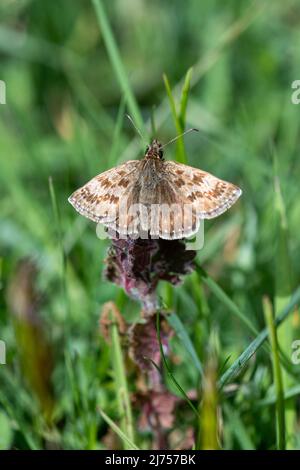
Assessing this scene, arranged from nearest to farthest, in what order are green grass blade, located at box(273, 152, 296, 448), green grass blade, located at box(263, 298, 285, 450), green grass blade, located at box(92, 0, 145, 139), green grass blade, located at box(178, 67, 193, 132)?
green grass blade, located at box(263, 298, 285, 450), green grass blade, located at box(178, 67, 193, 132), green grass blade, located at box(273, 152, 296, 448), green grass blade, located at box(92, 0, 145, 139)

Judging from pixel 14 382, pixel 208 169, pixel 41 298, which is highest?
pixel 208 169

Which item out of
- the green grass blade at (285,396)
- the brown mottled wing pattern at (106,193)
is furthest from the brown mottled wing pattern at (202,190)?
the green grass blade at (285,396)

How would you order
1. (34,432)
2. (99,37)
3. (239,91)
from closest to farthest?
(34,432), (239,91), (99,37)

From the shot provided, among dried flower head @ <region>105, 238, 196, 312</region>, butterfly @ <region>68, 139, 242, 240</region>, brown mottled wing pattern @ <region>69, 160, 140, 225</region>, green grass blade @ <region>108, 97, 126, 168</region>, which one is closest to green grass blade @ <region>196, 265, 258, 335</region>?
dried flower head @ <region>105, 238, 196, 312</region>

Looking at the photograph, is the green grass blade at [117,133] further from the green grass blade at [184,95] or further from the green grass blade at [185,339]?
the green grass blade at [185,339]

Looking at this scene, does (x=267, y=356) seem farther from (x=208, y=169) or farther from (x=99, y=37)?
(x=99, y=37)

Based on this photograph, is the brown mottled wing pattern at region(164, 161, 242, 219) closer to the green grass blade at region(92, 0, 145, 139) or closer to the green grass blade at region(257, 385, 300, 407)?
the green grass blade at region(92, 0, 145, 139)
